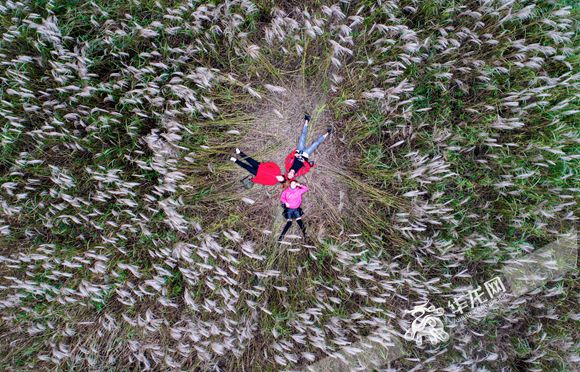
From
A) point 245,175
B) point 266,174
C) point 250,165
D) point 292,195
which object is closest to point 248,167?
point 250,165

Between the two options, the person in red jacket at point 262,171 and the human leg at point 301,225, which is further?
the human leg at point 301,225

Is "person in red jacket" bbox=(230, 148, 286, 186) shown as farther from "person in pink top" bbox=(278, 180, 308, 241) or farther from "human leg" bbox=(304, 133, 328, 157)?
"human leg" bbox=(304, 133, 328, 157)

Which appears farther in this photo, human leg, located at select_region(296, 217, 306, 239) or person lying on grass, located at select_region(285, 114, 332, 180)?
human leg, located at select_region(296, 217, 306, 239)

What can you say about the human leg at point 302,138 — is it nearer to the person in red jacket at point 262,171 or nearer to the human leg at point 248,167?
the person in red jacket at point 262,171

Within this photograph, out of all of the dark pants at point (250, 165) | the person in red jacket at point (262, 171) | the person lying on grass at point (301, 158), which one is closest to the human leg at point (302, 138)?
the person lying on grass at point (301, 158)

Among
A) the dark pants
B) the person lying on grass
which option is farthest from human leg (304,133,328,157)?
the dark pants

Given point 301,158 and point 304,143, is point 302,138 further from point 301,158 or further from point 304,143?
point 301,158

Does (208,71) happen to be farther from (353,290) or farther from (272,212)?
(353,290)

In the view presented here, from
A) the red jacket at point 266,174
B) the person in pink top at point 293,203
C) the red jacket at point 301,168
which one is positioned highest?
the red jacket at point 301,168
